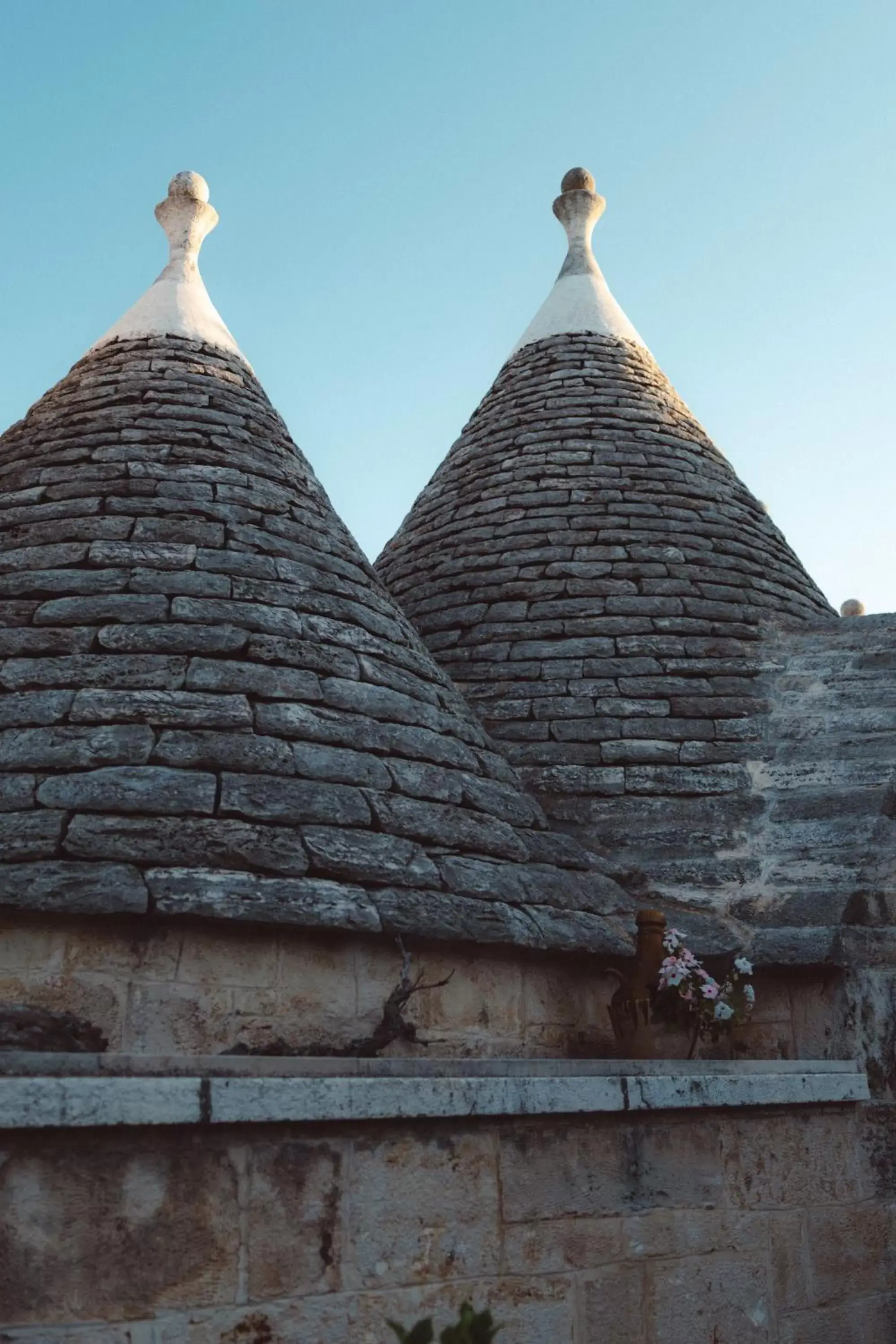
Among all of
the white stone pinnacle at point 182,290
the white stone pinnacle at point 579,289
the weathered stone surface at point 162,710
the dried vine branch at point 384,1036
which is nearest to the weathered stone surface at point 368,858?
the dried vine branch at point 384,1036

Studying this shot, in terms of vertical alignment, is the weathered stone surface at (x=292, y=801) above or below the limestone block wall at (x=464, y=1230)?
above

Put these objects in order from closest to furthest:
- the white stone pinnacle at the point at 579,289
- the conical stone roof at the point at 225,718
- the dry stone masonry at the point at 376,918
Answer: the dry stone masonry at the point at 376,918 < the conical stone roof at the point at 225,718 < the white stone pinnacle at the point at 579,289

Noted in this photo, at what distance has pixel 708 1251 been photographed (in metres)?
4.12

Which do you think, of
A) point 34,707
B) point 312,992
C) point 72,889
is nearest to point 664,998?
point 312,992

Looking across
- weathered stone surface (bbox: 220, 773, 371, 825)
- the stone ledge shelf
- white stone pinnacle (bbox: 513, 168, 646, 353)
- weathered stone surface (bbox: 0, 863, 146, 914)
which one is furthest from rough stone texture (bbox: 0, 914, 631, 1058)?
white stone pinnacle (bbox: 513, 168, 646, 353)

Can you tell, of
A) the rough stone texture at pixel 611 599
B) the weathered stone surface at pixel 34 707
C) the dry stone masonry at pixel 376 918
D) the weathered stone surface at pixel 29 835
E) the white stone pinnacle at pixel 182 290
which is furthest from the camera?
the white stone pinnacle at pixel 182 290

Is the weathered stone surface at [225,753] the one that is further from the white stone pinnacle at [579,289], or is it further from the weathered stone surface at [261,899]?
the white stone pinnacle at [579,289]

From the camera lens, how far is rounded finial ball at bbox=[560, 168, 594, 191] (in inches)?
368

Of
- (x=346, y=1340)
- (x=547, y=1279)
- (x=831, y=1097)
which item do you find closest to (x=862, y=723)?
(x=831, y=1097)

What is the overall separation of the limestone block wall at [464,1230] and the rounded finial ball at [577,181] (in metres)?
6.84

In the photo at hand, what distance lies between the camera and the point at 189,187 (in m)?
7.36

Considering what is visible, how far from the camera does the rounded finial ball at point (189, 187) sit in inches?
290

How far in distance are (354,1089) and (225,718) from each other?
145cm

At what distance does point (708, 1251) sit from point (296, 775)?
198 cm
